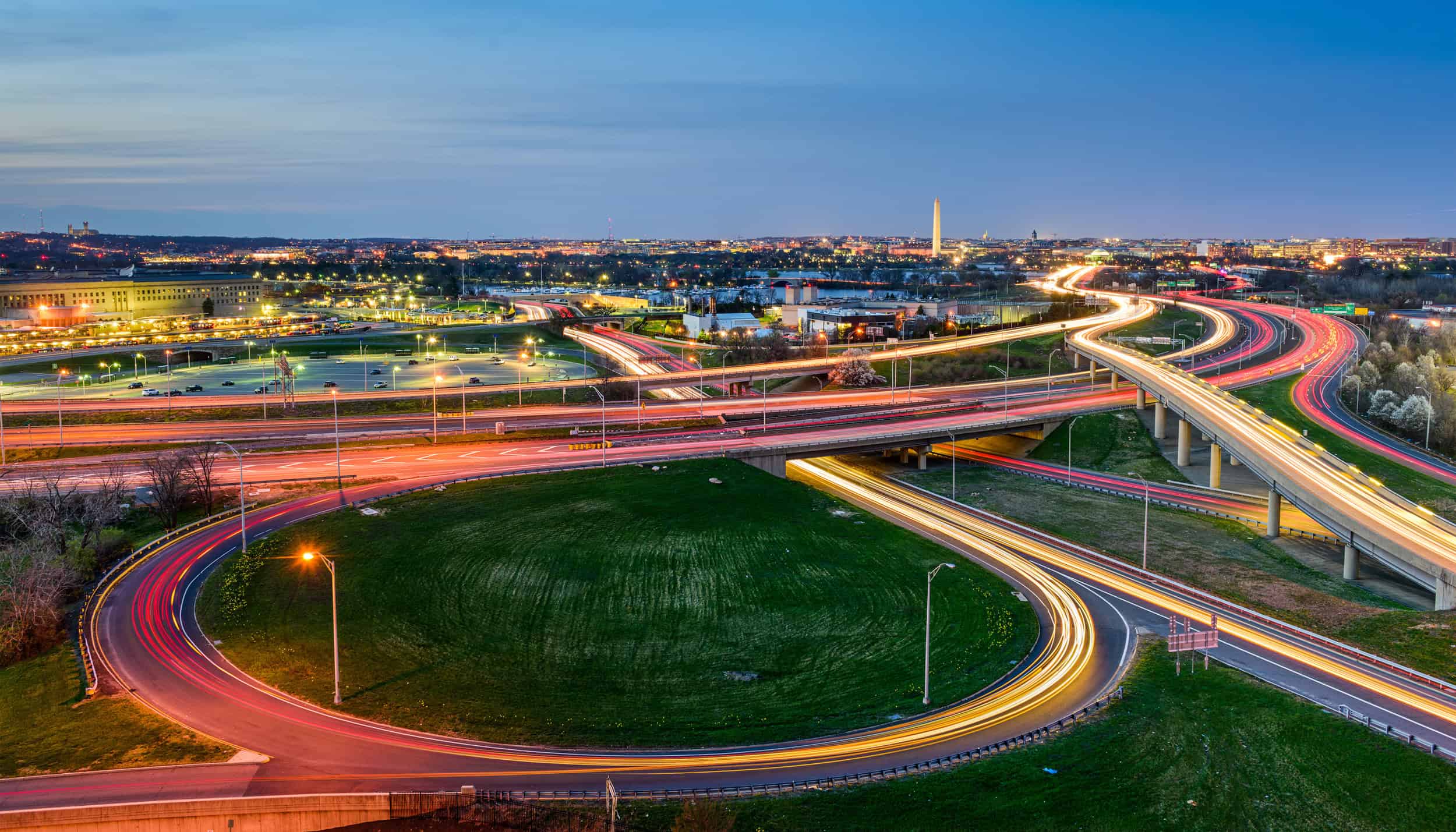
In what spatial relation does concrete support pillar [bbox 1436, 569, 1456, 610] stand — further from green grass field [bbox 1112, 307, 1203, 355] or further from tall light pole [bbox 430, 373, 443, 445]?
green grass field [bbox 1112, 307, 1203, 355]

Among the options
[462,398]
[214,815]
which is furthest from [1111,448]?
[214,815]

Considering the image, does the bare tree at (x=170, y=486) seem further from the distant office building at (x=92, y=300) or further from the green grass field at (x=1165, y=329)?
the distant office building at (x=92, y=300)

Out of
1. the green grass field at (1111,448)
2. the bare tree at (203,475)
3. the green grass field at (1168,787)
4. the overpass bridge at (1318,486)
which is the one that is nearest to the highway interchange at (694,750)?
the overpass bridge at (1318,486)

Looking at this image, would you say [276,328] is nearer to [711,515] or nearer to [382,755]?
[711,515]

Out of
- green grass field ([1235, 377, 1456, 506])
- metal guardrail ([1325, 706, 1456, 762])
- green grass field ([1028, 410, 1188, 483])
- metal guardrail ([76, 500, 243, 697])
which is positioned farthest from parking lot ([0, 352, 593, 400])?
metal guardrail ([1325, 706, 1456, 762])

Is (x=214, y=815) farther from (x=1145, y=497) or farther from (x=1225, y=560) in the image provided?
(x=1145, y=497)

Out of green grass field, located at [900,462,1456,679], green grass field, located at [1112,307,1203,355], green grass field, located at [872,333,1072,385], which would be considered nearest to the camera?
green grass field, located at [900,462,1456,679]

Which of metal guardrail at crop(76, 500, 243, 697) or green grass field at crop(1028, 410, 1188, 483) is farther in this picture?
green grass field at crop(1028, 410, 1188, 483)
